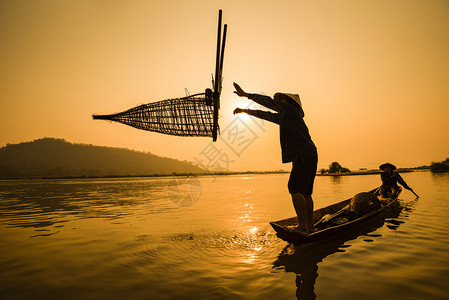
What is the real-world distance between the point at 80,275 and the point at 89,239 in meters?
3.00

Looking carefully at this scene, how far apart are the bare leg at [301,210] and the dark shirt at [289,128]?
0.79m

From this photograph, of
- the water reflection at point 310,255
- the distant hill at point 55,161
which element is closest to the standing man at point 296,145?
the water reflection at point 310,255

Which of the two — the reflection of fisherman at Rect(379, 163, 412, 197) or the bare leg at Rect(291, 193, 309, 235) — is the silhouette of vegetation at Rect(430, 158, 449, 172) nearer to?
the reflection of fisherman at Rect(379, 163, 412, 197)

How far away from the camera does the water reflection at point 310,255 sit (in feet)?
12.6

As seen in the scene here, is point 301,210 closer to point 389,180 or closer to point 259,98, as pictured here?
point 259,98

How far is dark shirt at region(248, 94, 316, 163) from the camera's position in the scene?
473cm

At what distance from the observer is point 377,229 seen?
25.5ft

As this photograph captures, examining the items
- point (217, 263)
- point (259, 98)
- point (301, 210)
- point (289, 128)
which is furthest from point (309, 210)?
point (259, 98)

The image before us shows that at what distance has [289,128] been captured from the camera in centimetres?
479

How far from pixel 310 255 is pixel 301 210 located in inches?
49.0

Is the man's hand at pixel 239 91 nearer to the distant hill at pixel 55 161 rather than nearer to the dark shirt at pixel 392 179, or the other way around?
the dark shirt at pixel 392 179

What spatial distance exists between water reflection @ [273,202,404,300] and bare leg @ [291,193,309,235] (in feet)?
2.01

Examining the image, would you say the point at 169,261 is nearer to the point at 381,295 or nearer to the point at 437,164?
the point at 381,295

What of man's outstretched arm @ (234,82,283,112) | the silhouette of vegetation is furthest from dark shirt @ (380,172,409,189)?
the silhouette of vegetation
